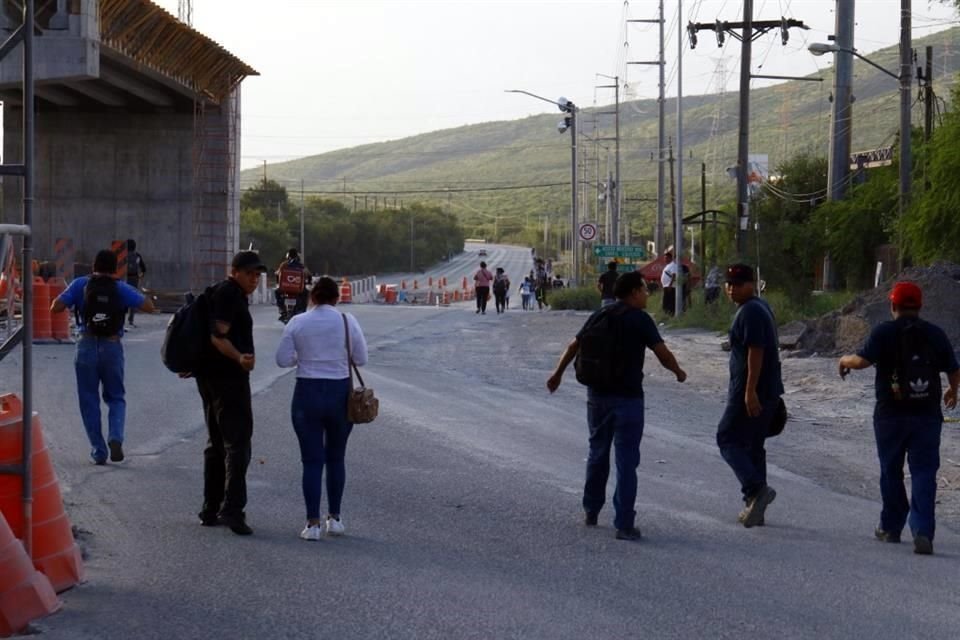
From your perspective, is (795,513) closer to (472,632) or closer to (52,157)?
(472,632)

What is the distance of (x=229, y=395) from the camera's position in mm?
9414

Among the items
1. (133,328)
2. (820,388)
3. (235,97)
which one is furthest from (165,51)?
(820,388)

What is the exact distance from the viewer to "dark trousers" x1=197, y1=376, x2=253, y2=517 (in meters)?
9.38

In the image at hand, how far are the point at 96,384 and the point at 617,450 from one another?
505 centimetres

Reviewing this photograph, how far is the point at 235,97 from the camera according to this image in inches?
1987

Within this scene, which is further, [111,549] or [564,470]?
[564,470]

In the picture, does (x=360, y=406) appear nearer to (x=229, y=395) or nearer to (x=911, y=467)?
(x=229, y=395)

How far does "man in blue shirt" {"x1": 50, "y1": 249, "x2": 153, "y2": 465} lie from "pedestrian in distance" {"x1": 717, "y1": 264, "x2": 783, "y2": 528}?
5025 millimetres

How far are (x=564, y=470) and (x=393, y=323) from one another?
25724 mm

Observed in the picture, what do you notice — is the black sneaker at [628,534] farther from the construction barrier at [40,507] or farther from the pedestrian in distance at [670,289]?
the pedestrian in distance at [670,289]

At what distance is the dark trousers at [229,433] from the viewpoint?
938cm

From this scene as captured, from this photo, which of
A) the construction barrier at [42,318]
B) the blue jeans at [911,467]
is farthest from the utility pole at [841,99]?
the blue jeans at [911,467]

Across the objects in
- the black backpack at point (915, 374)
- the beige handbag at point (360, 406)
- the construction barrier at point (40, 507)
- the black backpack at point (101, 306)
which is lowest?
the construction barrier at point (40, 507)

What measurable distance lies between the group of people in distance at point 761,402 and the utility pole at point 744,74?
27786 mm
